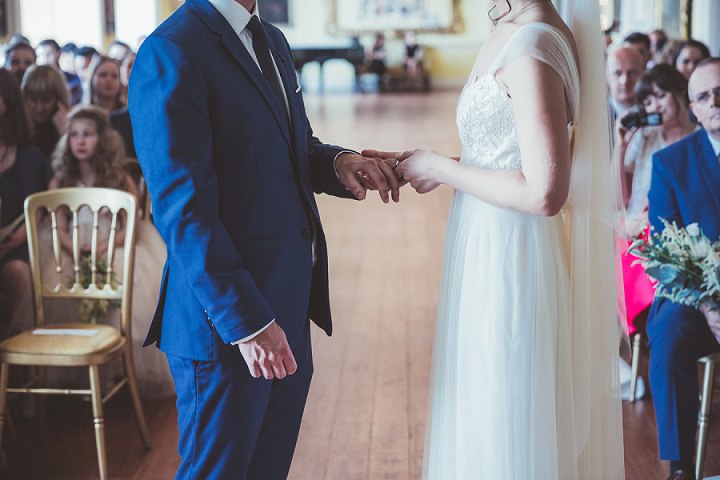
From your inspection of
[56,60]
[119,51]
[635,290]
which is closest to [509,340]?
[635,290]

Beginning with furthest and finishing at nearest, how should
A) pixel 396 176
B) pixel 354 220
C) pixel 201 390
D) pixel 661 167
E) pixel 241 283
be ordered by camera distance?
pixel 354 220, pixel 661 167, pixel 396 176, pixel 201 390, pixel 241 283

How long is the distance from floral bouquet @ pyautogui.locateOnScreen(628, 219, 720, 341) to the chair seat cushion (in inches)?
76.5

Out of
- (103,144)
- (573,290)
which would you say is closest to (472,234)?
(573,290)

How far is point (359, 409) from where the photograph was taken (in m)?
4.24

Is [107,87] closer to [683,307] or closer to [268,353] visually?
[683,307]

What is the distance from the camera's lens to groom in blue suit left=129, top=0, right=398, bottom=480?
1.96 metres

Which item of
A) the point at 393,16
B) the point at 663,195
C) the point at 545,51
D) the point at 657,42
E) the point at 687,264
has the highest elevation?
the point at 393,16

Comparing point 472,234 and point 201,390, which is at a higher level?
point 472,234

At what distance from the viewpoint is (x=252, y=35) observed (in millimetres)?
2223

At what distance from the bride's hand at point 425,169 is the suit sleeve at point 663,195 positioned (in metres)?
1.55

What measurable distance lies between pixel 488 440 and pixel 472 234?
1.65 ft

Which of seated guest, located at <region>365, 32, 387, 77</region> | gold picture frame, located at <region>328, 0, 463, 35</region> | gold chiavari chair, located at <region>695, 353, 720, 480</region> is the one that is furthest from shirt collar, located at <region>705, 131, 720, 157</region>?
gold picture frame, located at <region>328, 0, 463, 35</region>

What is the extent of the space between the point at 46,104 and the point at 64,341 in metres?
2.51

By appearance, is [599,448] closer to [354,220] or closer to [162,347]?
[162,347]
